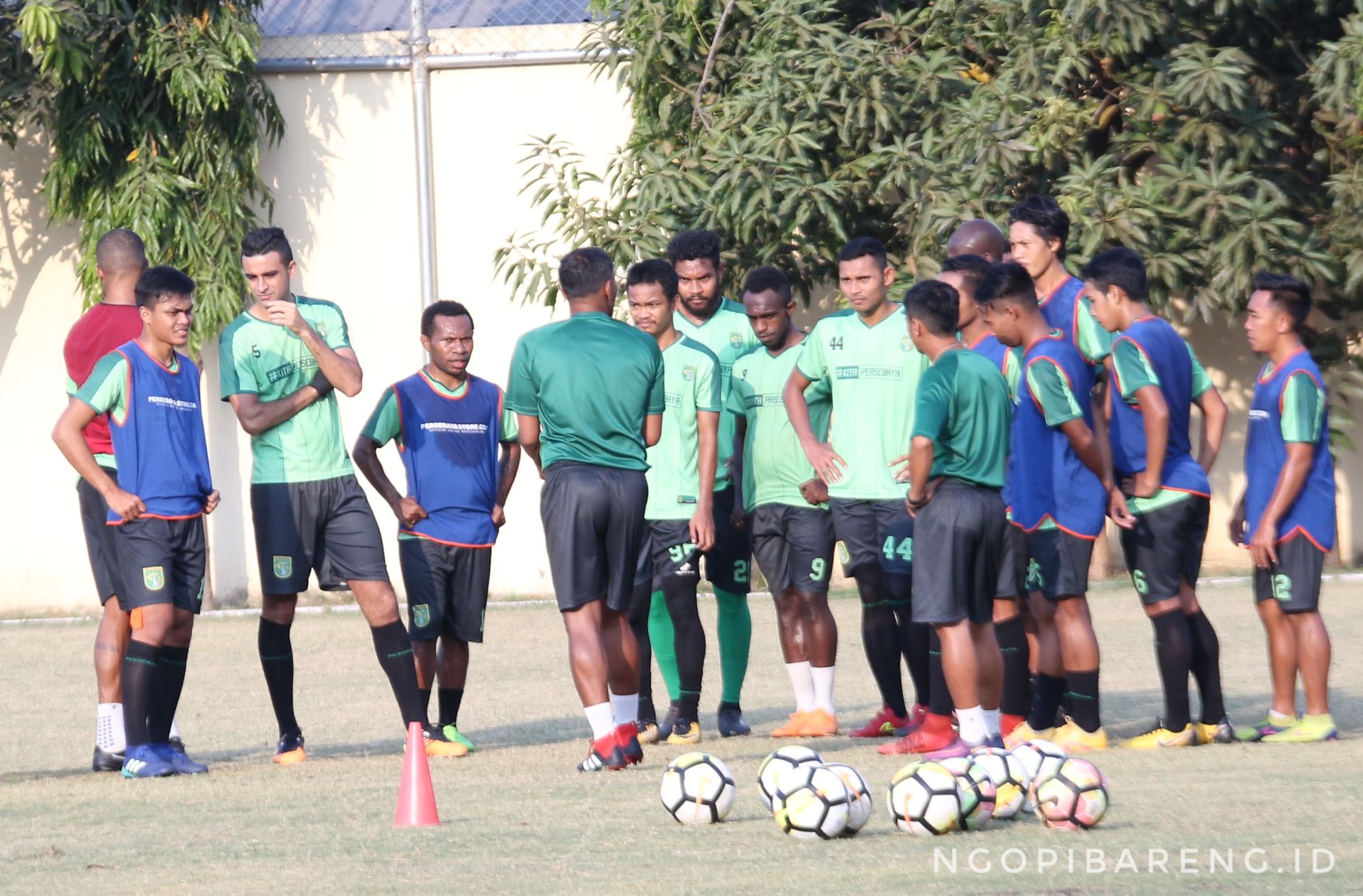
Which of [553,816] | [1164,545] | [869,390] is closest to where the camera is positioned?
[553,816]

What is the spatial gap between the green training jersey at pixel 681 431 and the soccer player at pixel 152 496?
6.70ft

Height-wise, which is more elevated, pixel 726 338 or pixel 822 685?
pixel 726 338

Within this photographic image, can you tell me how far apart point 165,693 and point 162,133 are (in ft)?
29.9

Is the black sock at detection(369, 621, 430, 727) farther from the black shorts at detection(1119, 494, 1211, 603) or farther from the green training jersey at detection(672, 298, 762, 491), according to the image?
the black shorts at detection(1119, 494, 1211, 603)

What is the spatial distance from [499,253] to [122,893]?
10.3 metres

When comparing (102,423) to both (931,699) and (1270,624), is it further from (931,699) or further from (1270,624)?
(1270,624)

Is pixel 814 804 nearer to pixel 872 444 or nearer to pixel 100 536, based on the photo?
pixel 872 444

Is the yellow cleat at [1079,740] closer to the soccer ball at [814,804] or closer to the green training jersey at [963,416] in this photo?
the green training jersey at [963,416]

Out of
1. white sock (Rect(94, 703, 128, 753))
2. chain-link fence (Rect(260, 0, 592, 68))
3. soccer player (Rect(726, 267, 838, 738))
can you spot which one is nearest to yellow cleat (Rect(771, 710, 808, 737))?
soccer player (Rect(726, 267, 838, 738))

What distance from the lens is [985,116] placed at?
13242mm

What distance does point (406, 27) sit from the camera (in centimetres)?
1584

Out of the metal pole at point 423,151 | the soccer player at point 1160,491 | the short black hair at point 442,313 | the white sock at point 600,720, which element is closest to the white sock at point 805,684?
the white sock at point 600,720

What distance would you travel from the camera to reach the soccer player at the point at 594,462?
6863 millimetres

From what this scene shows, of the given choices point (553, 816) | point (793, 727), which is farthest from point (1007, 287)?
point (553, 816)
